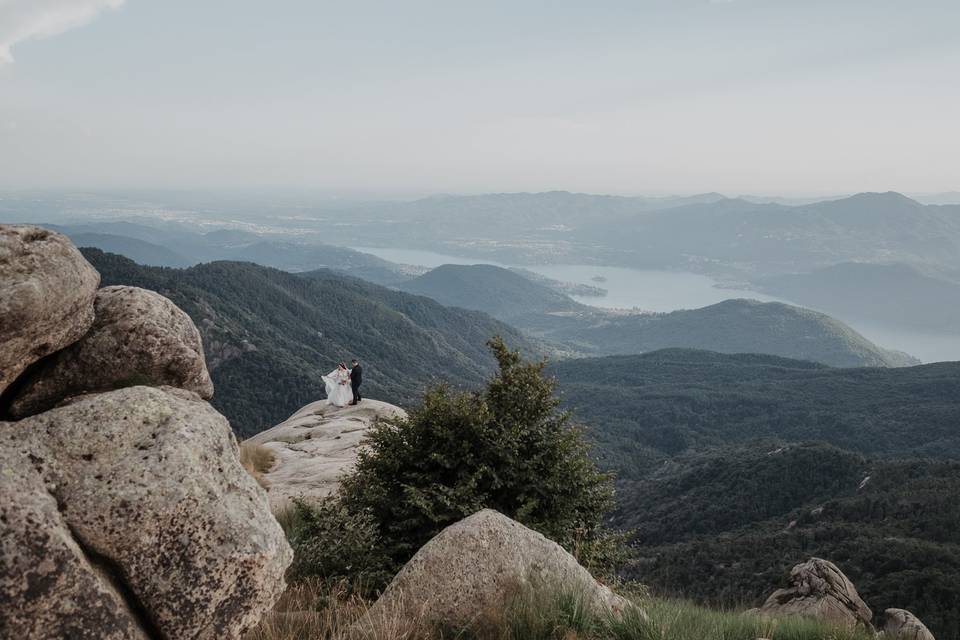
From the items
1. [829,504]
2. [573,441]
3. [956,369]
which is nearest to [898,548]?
[829,504]

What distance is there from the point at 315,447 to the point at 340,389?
6.98 metres

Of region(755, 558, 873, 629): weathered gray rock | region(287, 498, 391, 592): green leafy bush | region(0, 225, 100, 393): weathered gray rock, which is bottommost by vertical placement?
region(755, 558, 873, 629): weathered gray rock

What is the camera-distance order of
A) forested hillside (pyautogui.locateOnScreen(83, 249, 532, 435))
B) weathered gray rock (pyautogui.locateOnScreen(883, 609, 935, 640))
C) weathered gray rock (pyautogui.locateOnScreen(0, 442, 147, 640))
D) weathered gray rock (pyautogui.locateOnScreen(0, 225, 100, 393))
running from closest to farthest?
weathered gray rock (pyautogui.locateOnScreen(0, 442, 147, 640))
weathered gray rock (pyautogui.locateOnScreen(0, 225, 100, 393))
weathered gray rock (pyautogui.locateOnScreen(883, 609, 935, 640))
forested hillside (pyautogui.locateOnScreen(83, 249, 532, 435))

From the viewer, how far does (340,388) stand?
Answer: 31.0m

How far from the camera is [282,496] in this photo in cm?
1653

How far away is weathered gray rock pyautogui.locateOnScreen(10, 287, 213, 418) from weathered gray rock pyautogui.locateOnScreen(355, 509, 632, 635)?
12.2 ft

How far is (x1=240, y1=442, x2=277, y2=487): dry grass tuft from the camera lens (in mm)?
20031

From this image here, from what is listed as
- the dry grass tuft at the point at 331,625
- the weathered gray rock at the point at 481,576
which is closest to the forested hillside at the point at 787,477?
the weathered gray rock at the point at 481,576

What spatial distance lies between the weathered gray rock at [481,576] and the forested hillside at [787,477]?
255 cm

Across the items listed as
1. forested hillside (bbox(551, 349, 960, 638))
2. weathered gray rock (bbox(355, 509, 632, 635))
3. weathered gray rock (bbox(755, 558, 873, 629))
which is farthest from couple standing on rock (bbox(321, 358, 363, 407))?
weathered gray rock (bbox(355, 509, 632, 635))

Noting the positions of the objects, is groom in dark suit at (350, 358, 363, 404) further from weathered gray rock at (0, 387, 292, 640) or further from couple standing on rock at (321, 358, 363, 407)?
weathered gray rock at (0, 387, 292, 640)

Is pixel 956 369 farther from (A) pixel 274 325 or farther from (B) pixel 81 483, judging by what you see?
(B) pixel 81 483

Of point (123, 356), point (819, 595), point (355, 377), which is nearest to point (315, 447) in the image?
point (355, 377)

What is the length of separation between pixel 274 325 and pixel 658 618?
167 m
